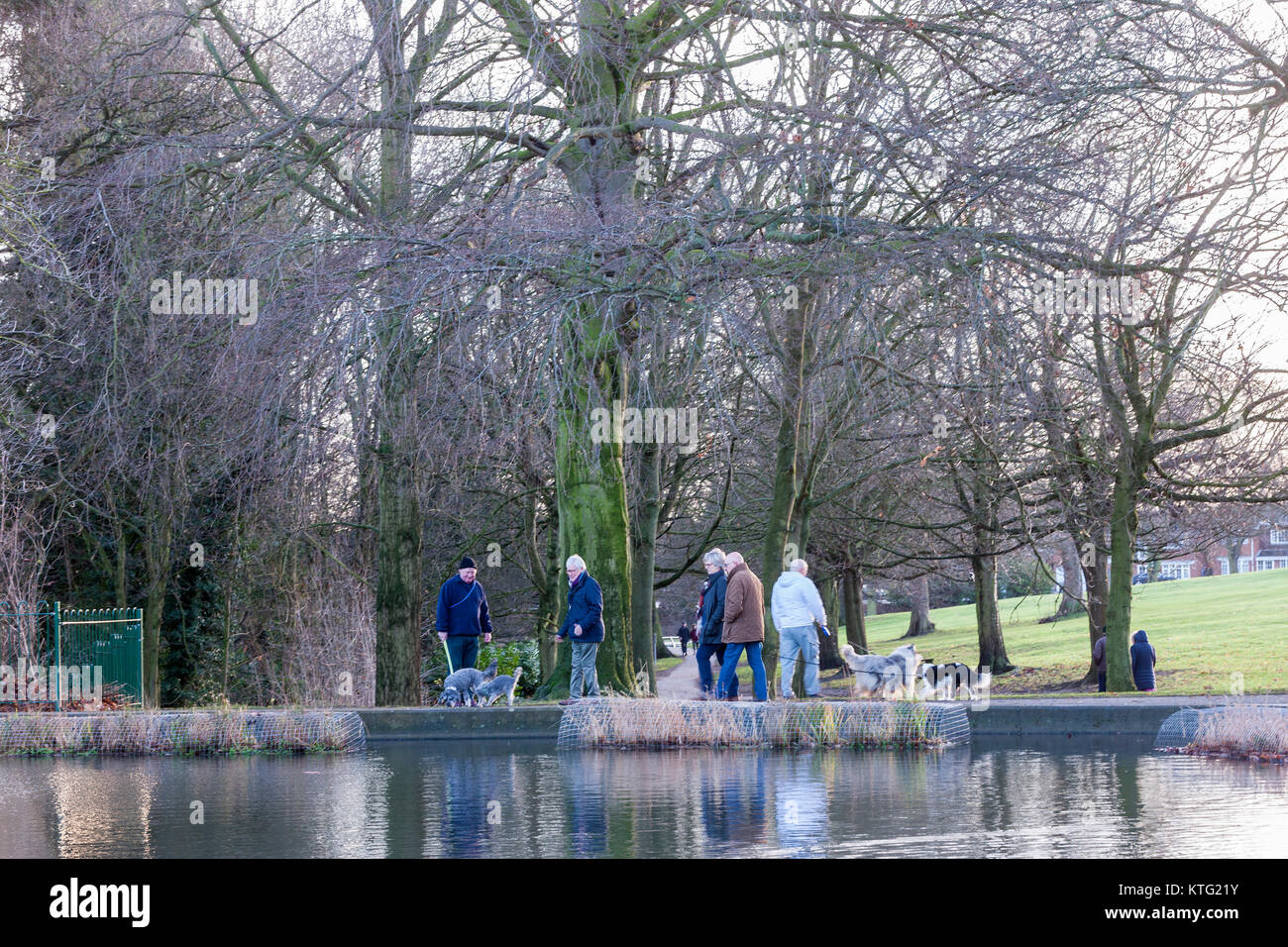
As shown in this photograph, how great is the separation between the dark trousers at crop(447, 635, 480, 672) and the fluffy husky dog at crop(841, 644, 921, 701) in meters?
4.43

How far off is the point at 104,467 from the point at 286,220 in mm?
4881

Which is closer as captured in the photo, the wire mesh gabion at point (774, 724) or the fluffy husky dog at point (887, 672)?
the wire mesh gabion at point (774, 724)

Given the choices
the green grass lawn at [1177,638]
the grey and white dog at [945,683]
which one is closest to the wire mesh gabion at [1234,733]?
the grey and white dog at [945,683]

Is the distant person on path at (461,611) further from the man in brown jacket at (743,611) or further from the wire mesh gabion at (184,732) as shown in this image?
the man in brown jacket at (743,611)

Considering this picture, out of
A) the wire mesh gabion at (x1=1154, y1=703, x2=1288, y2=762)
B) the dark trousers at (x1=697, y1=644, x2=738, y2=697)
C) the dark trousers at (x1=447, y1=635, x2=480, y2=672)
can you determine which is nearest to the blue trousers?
the dark trousers at (x1=697, y1=644, x2=738, y2=697)

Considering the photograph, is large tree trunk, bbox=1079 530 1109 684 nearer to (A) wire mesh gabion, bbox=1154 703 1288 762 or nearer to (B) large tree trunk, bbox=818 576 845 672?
(B) large tree trunk, bbox=818 576 845 672

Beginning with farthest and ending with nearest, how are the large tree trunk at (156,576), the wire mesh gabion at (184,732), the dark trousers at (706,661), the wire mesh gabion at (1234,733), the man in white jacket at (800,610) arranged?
the large tree trunk at (156,576), the dark trousers at (706,661), the man in white jacket at (800,610), the wire mesh gabion at (184,732), the wire mesh gabion at (1234,733)

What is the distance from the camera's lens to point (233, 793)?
1263 centimetres

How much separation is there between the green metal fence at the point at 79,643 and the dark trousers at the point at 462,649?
6836mm

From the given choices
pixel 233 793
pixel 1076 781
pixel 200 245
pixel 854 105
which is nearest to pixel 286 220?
pixel 200 245

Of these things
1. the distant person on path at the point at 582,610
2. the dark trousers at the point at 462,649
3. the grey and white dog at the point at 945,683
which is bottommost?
the grey and white dog at the point at 945,683

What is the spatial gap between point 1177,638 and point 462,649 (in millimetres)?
34312

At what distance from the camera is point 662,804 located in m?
11.3

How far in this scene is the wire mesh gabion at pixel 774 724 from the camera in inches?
626
